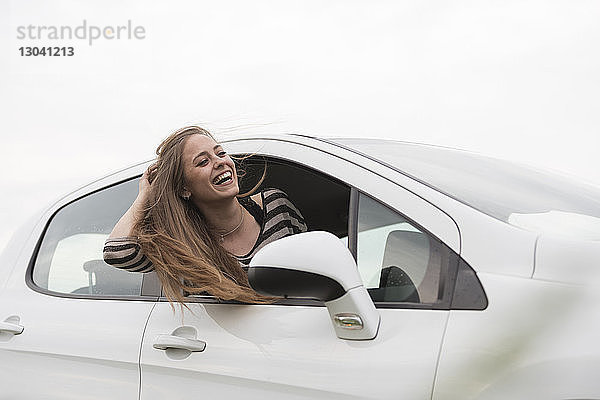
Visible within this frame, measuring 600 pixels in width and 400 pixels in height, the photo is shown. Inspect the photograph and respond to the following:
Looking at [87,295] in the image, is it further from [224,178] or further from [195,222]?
[224,178]

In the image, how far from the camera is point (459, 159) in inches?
84.4

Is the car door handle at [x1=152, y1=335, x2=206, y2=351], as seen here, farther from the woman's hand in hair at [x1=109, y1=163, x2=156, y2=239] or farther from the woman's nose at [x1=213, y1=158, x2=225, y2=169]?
the woman's nose at [x1=213, y1=158, x2=225, y2=169]

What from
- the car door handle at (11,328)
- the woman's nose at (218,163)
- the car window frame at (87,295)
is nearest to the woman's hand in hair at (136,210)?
the car window frame at (87,295)

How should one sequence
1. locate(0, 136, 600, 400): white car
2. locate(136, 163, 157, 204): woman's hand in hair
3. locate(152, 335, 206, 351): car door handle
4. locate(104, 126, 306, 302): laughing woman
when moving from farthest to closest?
locate(136, 163, 157, 204): woman's hand in hair < locate(104, 126, 306, 302): laughing woman < locate(152, 335, 206, 351): car door handle < locate(0, 136, 600, 400): white car

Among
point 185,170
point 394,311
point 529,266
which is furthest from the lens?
point 185,170

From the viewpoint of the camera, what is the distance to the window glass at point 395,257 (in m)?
1.59

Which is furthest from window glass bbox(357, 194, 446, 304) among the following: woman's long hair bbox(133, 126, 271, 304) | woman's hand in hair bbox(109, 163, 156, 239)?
woman's hand in hair bbox(109, 163, 156, 239)

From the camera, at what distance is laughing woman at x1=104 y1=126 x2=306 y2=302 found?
208 centimetres

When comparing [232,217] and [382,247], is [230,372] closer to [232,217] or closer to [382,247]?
[382,247]

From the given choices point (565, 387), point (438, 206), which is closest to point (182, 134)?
point (438, 206)

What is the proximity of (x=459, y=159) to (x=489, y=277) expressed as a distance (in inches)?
28.7

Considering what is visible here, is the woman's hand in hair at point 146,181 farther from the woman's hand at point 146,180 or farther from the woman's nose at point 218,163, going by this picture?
the woman's nose at point 218,163

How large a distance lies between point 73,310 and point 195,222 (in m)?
0.50

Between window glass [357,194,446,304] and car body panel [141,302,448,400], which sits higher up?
window glass [357,194,446,304]
